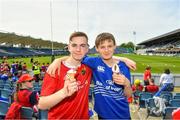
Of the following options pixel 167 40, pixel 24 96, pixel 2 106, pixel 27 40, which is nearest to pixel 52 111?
pixel 24 96

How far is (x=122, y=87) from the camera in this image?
3.50 meters

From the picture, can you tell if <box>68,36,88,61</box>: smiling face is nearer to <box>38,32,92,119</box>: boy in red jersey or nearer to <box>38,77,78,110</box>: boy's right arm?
<box>38,32,92,119</box>: boy in red jersey

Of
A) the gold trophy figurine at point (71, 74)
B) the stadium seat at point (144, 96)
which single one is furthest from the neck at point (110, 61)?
the stadium seat at point (144, 96)

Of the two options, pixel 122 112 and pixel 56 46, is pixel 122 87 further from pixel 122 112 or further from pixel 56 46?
pixel 56 46

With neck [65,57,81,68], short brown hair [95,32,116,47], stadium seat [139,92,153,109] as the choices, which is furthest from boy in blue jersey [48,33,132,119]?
stadium seat [139,92,153,109]

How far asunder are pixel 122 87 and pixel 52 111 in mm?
775

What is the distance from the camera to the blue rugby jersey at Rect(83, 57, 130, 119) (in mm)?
3480

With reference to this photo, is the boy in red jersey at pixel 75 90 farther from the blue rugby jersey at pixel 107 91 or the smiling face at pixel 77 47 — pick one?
the blue rugby jersey at pixel 107 91

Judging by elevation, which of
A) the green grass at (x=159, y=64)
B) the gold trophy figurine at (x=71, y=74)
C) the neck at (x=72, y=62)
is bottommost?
the green grass at (x=159, y=64)

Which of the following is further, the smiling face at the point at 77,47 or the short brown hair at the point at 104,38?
the short brown hair at the point at 104,38

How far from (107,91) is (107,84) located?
0.24 feet

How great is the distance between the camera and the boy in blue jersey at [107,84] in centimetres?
348

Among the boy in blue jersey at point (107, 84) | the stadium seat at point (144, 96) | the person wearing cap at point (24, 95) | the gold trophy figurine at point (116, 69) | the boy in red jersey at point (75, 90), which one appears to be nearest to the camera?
the boy in red jersey at point (75, 90)

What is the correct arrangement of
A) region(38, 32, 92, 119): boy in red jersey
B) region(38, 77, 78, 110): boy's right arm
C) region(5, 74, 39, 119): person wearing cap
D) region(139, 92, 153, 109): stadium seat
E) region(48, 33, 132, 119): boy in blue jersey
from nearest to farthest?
region(38, 77, 78, 110): boy's right arm, region(38, 32, 92, 119): boy in red jersey, region(48, 33, 132, 119): boy in blue jersey, region(5, 74, 39, 119): person wearing cap, region(139, 92, 153, 109): stadium seat
